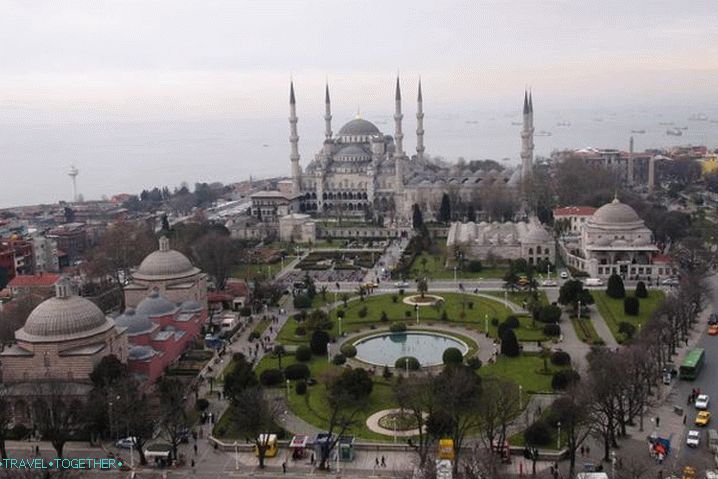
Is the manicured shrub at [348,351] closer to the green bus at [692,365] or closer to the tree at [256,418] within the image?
the tree at [256,418]

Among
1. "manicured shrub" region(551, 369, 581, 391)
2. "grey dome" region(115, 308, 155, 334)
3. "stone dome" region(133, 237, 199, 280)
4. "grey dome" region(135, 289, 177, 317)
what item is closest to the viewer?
"manicured shrub" region(551, 369, 581, 391)

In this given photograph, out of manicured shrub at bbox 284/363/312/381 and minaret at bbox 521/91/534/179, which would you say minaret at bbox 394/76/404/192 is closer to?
minaret at bbox 521/91/534/179

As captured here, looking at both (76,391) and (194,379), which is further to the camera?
(194,379)

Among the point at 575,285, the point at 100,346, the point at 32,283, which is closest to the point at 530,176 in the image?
the point at 575,285

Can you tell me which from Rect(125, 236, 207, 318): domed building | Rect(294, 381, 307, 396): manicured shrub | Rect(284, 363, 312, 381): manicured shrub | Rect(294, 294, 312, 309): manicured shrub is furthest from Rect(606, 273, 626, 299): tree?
Rect(125, 236, 207, 318): domed building

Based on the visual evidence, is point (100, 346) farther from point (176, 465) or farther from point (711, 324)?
point (711, 324)

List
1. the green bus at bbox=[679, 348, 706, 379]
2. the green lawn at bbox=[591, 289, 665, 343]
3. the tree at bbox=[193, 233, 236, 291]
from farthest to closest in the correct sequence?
the tree at bbox=[193, 233, 236, 291] < the green lawn at bbox=[591, 289, 665, 343] < the green bus at bbox=[679, 348, 706, 379]

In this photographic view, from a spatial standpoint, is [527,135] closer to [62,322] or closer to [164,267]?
[164,267]

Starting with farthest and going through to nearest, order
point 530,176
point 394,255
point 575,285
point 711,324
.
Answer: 1. point 530,176
2. point 394,255
3. point 575,285
4. point 711,324

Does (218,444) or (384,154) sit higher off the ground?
(384,154)

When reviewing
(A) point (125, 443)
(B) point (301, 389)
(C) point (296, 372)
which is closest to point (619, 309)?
(C) point (296, 372)
